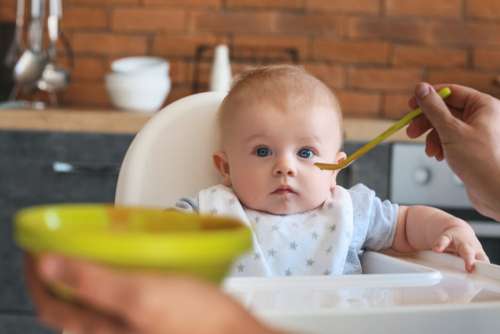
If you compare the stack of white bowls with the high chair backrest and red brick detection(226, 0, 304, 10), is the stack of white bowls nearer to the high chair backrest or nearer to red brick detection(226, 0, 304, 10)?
red brick detection(226, 0, 304, 10)

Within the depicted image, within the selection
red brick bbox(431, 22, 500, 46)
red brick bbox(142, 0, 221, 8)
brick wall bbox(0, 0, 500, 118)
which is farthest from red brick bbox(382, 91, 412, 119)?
red brick bbox(142, 0, 221, 8)

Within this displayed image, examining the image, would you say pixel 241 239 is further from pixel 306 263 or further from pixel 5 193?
pixel 5 193

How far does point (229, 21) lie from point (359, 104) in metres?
0.51

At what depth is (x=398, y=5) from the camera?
282cm

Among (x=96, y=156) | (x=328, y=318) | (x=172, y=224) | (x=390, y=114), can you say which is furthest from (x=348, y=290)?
(x=390, y=114)

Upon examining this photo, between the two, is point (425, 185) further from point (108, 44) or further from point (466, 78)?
point (108, 44)

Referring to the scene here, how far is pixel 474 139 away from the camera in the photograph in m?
1.05

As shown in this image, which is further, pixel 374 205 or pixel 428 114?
pixel 374 205

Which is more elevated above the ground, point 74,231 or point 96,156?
point 74,231

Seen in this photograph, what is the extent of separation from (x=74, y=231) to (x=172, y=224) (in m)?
0.08

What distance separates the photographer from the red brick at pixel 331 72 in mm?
2824

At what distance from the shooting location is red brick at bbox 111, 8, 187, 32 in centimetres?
283

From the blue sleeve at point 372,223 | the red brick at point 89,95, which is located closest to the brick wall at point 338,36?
the red brick at point 89,95

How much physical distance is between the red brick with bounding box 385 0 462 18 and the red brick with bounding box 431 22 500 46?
4 cm
